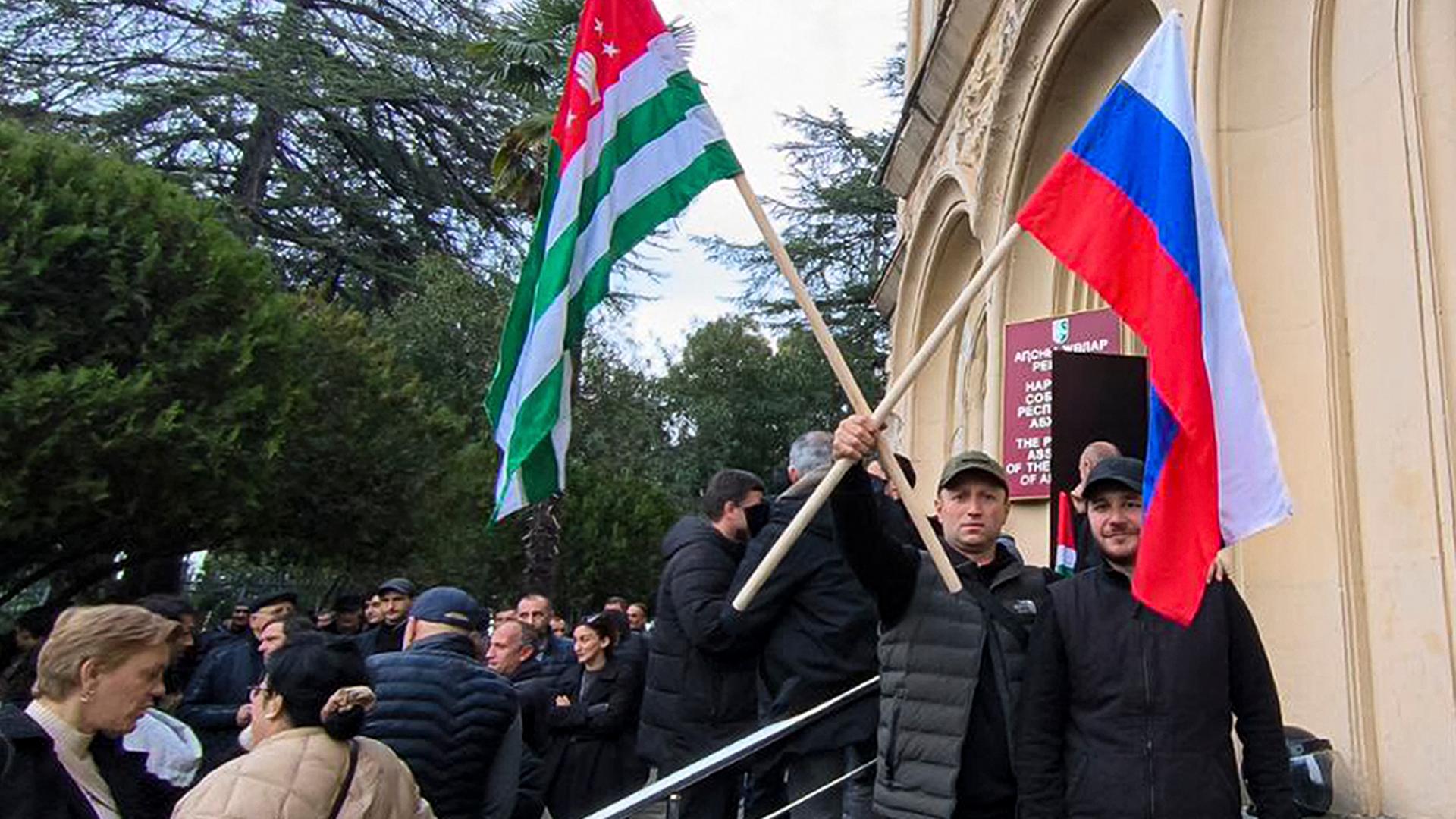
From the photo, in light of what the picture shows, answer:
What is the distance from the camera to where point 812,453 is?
4.26 meters

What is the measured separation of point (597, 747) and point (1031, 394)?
15.3ft

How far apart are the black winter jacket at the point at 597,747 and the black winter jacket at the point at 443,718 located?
2141 mm

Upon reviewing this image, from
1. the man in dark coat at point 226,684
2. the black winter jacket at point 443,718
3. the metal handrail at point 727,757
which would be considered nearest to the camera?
the metal handrail at point 727,757

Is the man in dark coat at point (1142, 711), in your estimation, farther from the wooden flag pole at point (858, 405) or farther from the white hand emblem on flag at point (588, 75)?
the white hand emblem on flag at point (588, 75)

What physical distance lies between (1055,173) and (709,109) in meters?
1.30

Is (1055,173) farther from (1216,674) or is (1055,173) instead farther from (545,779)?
(545,779)

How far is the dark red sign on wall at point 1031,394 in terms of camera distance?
860cm

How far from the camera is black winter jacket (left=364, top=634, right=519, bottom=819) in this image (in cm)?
412

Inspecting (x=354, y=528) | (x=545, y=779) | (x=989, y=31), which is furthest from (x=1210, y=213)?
(x=354, y=528)

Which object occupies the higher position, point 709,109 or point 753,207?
point 709,109

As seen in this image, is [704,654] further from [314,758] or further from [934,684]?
[314,758]

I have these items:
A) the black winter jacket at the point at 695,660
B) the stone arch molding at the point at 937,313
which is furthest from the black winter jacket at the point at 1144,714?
the stone arch molding at the point at 937,313

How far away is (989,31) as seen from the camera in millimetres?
11516

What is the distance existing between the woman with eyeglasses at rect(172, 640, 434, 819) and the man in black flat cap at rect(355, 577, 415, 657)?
425 centimetres
